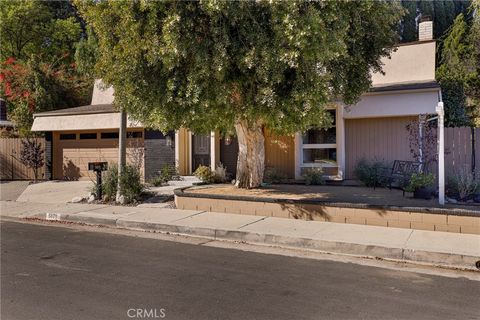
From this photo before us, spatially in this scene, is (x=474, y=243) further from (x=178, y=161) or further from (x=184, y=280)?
(x=178, y=161)

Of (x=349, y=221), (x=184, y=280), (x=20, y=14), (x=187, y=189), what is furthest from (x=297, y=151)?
(x=20, y=14)

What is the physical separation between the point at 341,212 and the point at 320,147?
237 inches

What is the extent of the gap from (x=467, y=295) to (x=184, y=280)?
3.59 metres

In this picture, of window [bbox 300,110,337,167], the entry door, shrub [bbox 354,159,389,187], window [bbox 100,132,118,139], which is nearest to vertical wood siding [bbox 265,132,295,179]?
window [bbox 300,110,337,167]

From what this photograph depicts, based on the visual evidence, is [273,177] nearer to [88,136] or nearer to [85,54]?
[88,136]

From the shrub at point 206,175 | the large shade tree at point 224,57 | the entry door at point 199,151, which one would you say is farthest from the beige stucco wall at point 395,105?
the entry door at point 199,151

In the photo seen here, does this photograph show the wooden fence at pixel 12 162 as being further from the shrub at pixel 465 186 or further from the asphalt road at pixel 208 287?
the shrub at pixel 465 186

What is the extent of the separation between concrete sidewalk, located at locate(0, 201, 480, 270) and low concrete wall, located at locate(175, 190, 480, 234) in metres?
0.20

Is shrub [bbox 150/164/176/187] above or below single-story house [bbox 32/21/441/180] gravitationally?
below

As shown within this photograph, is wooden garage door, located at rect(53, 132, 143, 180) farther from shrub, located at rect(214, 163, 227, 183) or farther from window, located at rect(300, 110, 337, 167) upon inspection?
window, located at rect(300, 110, 337, 167)

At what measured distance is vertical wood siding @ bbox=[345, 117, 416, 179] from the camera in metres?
14.2

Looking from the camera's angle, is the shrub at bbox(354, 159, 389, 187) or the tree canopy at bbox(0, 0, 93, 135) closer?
the shrub at bbox(354, 159, 389, 187)

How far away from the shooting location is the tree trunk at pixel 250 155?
11820 millimetres

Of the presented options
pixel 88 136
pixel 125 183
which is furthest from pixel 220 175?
pixel 88 136
